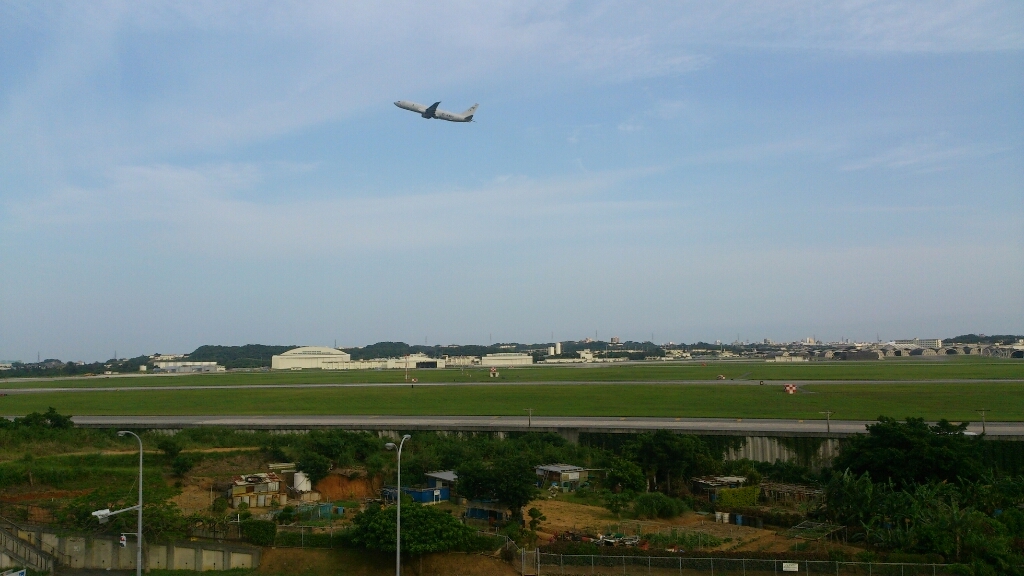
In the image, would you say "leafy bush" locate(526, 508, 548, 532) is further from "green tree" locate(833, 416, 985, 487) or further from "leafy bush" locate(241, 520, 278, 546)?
"green tree" locate(833, 416, 985, 487)

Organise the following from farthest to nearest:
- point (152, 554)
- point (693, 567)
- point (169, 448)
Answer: point (169, 448) → point (152, 554) → point (693, 567)

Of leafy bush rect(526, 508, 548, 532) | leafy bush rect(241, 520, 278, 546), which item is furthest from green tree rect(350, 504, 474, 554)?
leafy bush rect(526, 508, 548, 532)

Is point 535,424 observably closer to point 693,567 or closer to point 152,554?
point 693,567

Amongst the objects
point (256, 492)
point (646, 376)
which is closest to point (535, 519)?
point (256, 492)

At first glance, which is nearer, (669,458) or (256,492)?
(256,492)

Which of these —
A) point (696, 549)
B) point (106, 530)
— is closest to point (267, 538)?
point (106, 530)

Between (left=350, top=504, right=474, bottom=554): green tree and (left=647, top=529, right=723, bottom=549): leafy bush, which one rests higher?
(left=350, top=504, right=474, bottom=554): green tree

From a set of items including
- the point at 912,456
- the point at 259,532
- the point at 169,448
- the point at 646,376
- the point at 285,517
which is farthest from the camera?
the point at 646,376
